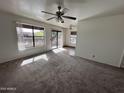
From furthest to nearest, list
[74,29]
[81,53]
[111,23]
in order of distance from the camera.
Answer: [74,29] → [81,53] → [111,23]

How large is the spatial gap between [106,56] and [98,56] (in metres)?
0.36

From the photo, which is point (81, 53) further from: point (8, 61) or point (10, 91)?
point (8, 61)

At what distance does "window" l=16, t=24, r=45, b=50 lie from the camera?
3754 millimetres

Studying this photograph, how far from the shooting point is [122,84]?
196cm

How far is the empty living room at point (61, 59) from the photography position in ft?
6.18

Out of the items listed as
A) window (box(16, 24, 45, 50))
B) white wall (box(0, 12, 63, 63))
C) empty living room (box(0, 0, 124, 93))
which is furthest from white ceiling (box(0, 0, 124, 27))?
window (box(16, 24, 45, 50))

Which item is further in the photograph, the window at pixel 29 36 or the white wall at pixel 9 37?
the window at pixel 29 36

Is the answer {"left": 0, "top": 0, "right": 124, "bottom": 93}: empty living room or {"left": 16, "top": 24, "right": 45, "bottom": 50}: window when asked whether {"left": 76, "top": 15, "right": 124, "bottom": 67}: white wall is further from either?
{"left": 16, "top": 24, "right": 45, "bottom": 50}: window

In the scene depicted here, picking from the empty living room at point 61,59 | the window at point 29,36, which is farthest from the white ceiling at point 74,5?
the window at point 29,36

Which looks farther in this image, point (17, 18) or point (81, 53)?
point (81, 53)

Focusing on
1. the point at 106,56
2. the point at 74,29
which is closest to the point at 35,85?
the point at 106,56

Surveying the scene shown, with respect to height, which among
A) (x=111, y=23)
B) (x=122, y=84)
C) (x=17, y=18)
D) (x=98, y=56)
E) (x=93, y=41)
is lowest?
(x=122, y=84)

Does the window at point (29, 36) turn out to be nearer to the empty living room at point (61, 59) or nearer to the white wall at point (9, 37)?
the empty living room at point (61, 59)

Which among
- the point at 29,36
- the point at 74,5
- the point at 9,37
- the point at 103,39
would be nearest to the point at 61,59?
the point at 103,39
